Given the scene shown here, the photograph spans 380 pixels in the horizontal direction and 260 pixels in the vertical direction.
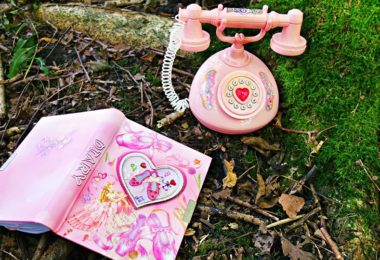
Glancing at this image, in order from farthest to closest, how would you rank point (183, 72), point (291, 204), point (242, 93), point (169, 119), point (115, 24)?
point (115, 24), point (183, 72), point (169, 119), point (242, 93), point (291, 204)

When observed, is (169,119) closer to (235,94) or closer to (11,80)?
(235,94)

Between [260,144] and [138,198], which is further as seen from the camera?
[260,144]

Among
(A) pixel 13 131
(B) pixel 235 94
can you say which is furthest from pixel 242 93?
(A) pixel 13 131

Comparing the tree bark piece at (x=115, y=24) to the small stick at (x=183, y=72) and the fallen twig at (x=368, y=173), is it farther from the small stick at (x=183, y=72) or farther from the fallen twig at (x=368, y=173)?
the fallen twig at (x=368, y=173)

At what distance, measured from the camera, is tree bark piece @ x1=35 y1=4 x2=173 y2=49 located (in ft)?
5.80

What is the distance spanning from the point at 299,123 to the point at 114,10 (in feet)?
3.29

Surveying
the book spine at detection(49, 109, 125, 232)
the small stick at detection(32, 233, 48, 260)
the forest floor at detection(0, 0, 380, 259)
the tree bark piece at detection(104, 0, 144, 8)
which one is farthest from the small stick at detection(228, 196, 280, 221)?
the tree bark piece at detection(104, 0, 144, 8)

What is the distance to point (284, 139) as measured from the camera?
4.51ft

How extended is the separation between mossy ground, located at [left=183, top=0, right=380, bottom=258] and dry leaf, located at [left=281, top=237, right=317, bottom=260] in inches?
4.2

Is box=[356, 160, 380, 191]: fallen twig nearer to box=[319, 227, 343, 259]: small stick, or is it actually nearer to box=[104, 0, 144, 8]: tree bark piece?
box=[319, 227, 343, 259]: small stick

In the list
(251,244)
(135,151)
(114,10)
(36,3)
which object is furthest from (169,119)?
(36,3)

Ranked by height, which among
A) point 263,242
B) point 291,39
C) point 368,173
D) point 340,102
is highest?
point 291,39

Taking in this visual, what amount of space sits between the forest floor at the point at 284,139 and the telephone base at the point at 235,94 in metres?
0.07

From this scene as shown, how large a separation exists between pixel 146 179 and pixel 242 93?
411mm
